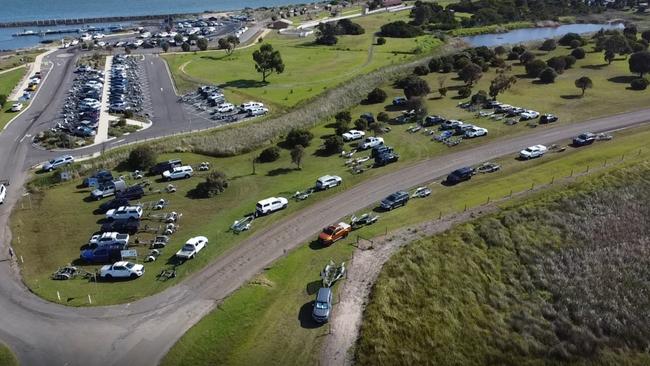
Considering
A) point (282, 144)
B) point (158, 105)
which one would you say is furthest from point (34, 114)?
point (282, 144)

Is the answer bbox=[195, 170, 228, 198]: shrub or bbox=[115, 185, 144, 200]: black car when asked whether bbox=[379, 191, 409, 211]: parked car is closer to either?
bbox=[195, 170, 228, 198]: shrub

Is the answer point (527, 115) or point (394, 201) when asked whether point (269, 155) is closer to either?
point (394, 201)

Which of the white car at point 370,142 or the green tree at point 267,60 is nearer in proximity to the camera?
the white car at point 370,142

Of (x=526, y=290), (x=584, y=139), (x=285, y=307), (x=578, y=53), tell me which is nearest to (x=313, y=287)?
(x=285, y=307)

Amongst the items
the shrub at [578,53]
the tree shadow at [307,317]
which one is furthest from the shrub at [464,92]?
the tree shadow at [307,317]

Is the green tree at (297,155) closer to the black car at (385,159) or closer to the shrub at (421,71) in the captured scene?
the black car at (385,159)

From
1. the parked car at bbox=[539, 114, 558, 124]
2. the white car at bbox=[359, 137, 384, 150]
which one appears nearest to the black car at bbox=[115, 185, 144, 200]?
the white car at bbox=[359, 137, 384, 150]

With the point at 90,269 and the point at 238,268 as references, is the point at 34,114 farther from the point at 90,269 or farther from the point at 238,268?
the point at 238,268
